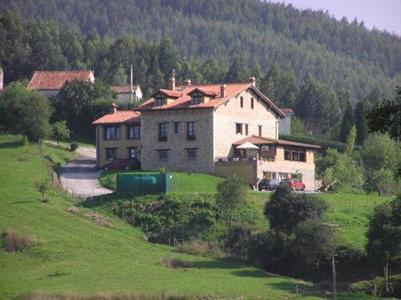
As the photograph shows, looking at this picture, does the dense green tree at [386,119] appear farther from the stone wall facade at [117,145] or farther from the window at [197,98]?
the stone wall facade at [117,145]

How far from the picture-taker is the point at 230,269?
6084 cm

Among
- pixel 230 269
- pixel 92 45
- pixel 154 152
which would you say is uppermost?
pixel 92 45

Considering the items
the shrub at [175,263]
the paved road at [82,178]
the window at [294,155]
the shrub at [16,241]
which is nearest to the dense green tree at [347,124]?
the window at [294,155]

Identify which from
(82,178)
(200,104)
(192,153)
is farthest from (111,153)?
(200,104)

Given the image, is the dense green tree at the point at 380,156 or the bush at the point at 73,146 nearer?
the dense green tree at the point at 380,156

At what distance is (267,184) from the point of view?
80000mm

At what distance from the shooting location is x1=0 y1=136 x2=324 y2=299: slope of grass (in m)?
53.8

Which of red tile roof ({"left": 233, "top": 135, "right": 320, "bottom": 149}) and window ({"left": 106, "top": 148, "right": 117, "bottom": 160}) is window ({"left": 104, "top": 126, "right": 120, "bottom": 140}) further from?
red tile roof ({"left": 233, "top": 135, "right": 320, "bottom": 149})

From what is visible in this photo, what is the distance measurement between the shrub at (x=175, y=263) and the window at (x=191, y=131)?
80.8 ft

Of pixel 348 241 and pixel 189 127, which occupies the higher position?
pixel 189 127

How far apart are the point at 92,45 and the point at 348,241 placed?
10648 cm

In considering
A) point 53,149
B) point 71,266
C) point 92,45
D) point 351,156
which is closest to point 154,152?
point 53,149

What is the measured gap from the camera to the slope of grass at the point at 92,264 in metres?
53.8

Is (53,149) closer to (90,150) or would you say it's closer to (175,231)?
(90,150)
